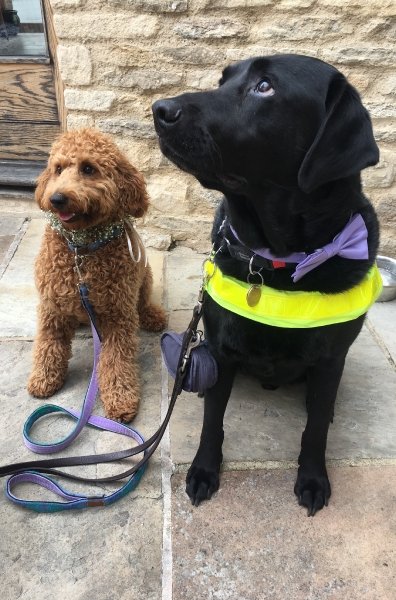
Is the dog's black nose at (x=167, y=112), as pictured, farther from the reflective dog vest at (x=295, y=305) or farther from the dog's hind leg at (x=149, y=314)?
the dog's hind leg at (x=149, y=314)

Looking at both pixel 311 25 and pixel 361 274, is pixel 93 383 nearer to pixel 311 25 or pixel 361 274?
pixel 361 274

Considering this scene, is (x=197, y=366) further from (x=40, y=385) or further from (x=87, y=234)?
(x=40, y=385)

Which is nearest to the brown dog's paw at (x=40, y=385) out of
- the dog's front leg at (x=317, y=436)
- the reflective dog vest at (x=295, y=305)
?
the reflective dog vest at (x=295, y=305)

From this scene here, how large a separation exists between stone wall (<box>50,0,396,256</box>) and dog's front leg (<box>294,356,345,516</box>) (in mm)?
1996

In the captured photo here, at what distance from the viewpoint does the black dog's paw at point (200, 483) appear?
1.81 meters

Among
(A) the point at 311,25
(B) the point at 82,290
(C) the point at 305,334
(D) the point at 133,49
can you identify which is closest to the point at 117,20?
(D) the point at 133,49

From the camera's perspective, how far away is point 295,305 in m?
1.58

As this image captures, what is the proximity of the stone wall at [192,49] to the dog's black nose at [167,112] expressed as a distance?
1.94m

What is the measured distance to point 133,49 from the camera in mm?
3121

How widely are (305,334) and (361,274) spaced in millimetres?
271

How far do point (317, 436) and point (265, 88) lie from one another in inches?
47.3

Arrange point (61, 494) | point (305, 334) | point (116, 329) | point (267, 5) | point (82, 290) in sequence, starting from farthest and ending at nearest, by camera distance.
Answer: point (267, 5) < point (116, 329) < point (82, 290) < point (61, 494) < point (305, 334)

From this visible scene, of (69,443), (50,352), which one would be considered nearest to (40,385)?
(50,352)

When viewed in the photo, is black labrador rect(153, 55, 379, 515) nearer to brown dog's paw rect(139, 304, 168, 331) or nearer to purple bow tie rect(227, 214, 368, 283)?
purple bow tie rect(227, 214, 368, 283)
